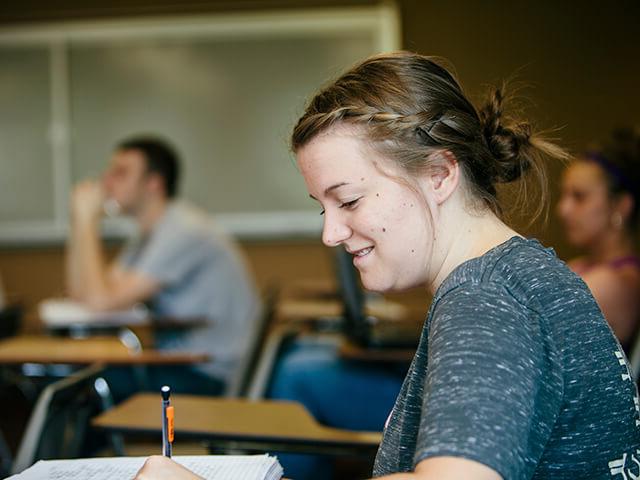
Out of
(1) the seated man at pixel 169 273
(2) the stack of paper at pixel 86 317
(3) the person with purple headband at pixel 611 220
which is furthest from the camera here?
(1) the seated man at pixel 169 273

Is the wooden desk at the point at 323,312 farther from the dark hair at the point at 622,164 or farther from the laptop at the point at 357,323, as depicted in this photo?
the dark hair at the point at 622,164

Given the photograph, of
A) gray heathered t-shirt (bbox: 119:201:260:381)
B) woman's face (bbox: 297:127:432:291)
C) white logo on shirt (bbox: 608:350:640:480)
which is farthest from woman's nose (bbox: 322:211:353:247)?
gray heathered t-shirt (bbox: 119:201:260:381)

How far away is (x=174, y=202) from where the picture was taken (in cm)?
373

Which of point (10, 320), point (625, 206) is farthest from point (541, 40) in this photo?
point (10, 320)

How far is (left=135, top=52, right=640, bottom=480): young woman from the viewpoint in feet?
2.48

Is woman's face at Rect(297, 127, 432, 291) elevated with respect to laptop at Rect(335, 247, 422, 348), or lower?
elevated

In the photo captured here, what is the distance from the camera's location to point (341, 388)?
115 inches

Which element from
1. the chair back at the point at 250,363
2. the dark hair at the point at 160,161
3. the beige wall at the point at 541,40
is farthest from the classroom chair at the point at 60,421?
the beige wall at the point at 541,40

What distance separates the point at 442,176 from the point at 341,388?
199cm

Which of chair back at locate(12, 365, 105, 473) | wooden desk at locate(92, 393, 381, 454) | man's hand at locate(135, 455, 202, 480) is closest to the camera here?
man's hand at locate(135, 455, 202, 480)

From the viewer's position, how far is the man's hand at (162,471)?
32.8 inches

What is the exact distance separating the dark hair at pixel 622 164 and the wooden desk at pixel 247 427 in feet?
4.58

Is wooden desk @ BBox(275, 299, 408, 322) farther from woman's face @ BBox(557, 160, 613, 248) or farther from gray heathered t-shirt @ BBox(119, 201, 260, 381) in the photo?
woman's face @ BBox(557, 160, 613, 248)

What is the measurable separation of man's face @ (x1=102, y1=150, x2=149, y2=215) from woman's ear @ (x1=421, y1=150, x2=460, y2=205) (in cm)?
282
